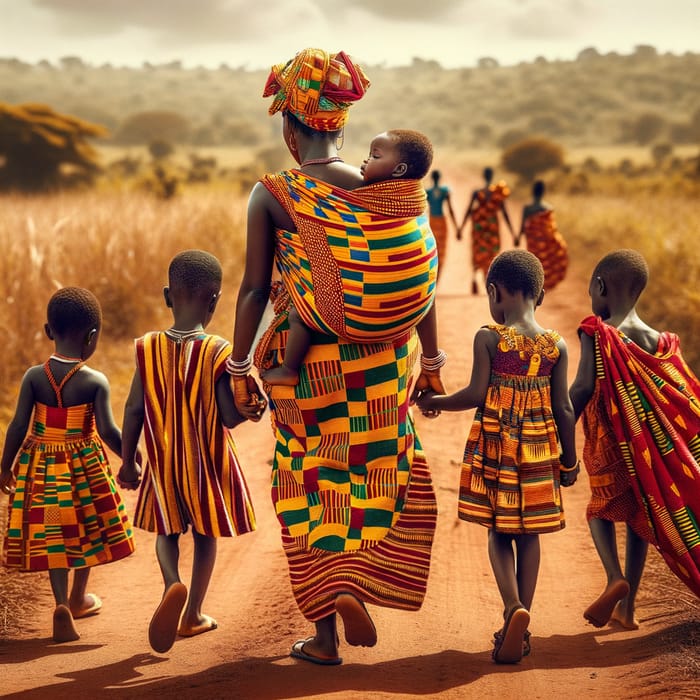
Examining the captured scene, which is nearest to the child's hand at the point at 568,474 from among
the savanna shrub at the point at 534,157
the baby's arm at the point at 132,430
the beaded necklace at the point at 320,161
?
the beaded necklace at the point at 320,161

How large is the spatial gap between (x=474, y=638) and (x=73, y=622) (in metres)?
1.80

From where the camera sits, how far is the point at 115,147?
63469mm

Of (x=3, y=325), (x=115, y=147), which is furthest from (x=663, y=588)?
(x=115, y=147)

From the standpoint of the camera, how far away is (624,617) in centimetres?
450

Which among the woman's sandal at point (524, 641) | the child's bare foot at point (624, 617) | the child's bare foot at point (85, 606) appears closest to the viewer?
the woman's sandal at point (524, 641)

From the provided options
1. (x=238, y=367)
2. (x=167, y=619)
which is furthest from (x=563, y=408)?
(x=167, y=619)

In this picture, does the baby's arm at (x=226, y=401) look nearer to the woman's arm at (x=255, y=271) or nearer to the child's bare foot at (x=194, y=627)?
the woman's arm at (x=255, y=271)

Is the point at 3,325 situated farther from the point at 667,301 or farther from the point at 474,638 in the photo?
the point at 667,301

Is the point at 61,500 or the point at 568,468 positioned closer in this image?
the point at 568,468

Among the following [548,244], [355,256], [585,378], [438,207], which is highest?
[438,207]

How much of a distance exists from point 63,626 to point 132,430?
0.93 m

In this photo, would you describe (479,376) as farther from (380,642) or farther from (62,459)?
(62,459)

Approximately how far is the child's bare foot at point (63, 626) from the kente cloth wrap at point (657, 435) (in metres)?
2.40

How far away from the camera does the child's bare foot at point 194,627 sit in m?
4.39
